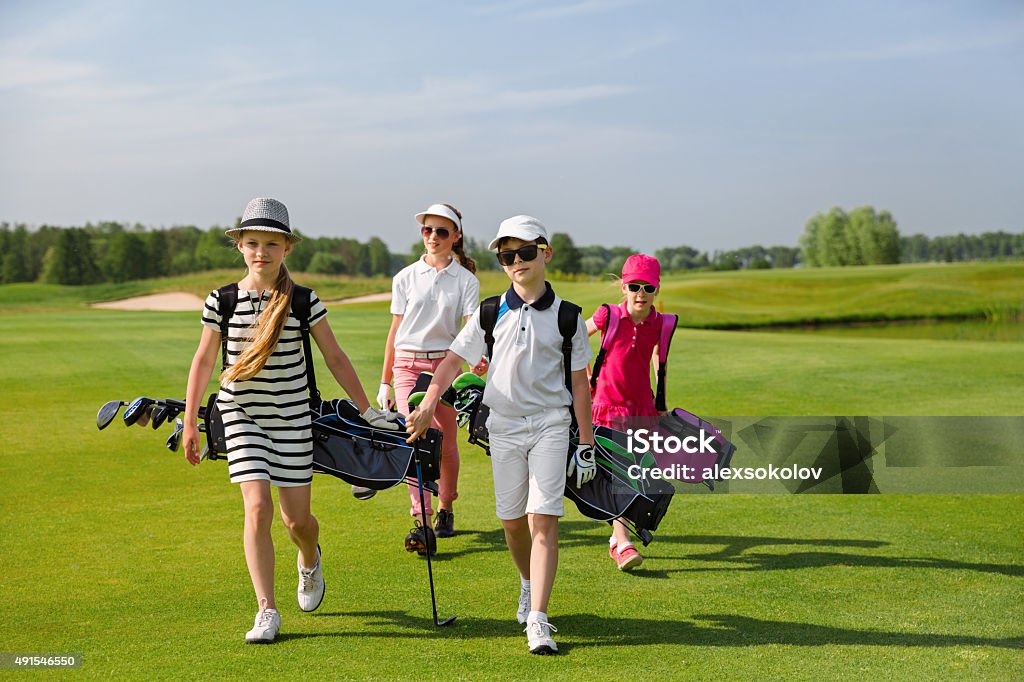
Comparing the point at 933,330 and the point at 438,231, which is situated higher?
the point at 438,231

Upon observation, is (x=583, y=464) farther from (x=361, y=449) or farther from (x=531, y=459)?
(x=361, y=449)

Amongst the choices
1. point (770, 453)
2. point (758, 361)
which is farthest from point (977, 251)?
point (770, 453)

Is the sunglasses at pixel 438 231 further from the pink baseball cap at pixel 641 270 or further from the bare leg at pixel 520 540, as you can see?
the bare leg at pixel 520 540

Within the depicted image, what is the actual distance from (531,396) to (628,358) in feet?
5.63

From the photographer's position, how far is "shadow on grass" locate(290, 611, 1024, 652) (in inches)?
201

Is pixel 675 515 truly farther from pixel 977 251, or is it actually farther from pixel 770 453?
pixel 977 251

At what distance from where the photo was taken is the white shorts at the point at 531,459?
524 cm

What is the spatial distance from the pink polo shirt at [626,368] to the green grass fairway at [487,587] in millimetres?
935

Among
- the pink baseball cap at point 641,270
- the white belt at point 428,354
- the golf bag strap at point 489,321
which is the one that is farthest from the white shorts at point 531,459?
the white belt at point 428,354

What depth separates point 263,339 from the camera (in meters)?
5.13

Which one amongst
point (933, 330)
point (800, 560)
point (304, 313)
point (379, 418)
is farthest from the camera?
point (933, 330)

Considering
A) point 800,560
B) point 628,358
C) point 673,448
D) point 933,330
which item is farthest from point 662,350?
point 933,330

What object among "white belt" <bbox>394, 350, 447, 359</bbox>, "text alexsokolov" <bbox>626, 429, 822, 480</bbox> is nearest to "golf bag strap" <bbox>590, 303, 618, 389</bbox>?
"text alexsokolov" <bbox>626, 429, 822, 480</bbox>

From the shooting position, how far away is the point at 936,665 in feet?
15.7
